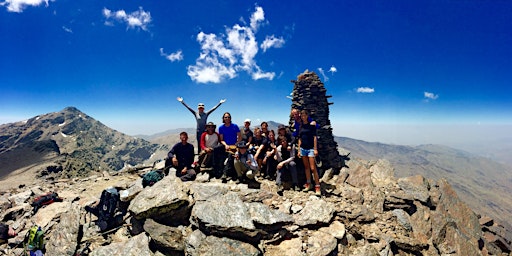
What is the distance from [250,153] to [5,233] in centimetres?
1360

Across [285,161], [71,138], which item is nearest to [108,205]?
[285,161]

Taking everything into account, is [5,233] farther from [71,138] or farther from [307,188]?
[71,138]

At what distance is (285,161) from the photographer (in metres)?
11.7

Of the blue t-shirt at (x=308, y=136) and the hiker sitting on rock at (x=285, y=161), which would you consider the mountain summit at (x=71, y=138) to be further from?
the blue t-shirt at (x=308, y=136)

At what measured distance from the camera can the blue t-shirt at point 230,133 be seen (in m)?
13.0

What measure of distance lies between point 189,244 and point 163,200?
7.79ft

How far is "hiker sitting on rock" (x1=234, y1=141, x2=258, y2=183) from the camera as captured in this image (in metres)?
11.7

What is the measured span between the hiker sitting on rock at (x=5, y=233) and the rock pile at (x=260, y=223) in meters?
0.33

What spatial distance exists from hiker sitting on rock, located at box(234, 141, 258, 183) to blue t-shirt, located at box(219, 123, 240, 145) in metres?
1.37

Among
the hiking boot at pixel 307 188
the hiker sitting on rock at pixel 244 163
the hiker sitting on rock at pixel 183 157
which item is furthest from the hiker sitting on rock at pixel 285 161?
the hiker sitting on rock at pixel 183 157

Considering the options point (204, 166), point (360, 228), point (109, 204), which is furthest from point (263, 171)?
point (109, 204)

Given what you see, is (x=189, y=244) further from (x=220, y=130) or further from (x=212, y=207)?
(x=220, y=130)

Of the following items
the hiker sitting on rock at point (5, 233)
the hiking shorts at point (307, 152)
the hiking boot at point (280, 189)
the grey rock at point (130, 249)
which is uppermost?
the hiking shorts at point (307, 152)

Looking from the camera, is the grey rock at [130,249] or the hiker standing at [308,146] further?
the hiker standing at [308,146]
